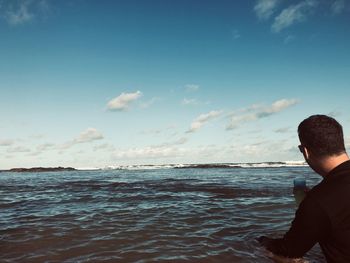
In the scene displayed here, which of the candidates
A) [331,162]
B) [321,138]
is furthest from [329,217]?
[321,138]

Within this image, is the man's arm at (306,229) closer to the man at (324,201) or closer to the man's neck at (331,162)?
the man at (324,201)

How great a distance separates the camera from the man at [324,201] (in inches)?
98.0

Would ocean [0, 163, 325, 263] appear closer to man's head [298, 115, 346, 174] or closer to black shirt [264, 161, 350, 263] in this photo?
black shirt [264, 161, 350, 263]

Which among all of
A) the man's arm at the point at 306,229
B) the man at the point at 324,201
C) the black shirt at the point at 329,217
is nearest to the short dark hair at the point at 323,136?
the man at the point at 324,201

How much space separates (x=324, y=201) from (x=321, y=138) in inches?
23.3

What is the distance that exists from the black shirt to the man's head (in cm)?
21

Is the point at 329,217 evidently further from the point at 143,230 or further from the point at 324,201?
the point at 143,230

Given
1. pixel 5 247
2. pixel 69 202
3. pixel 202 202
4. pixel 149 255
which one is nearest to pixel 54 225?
pixel 5 247

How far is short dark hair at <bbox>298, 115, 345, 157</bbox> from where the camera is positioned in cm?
279

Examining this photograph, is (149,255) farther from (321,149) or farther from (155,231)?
(321,149)

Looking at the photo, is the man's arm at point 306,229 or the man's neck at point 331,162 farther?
the man's neck at point 331,162

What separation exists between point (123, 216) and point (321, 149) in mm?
9108

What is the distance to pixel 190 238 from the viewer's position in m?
7.98

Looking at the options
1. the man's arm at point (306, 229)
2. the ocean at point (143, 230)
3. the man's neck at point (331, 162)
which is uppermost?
the man's neck at point (331, 162)
